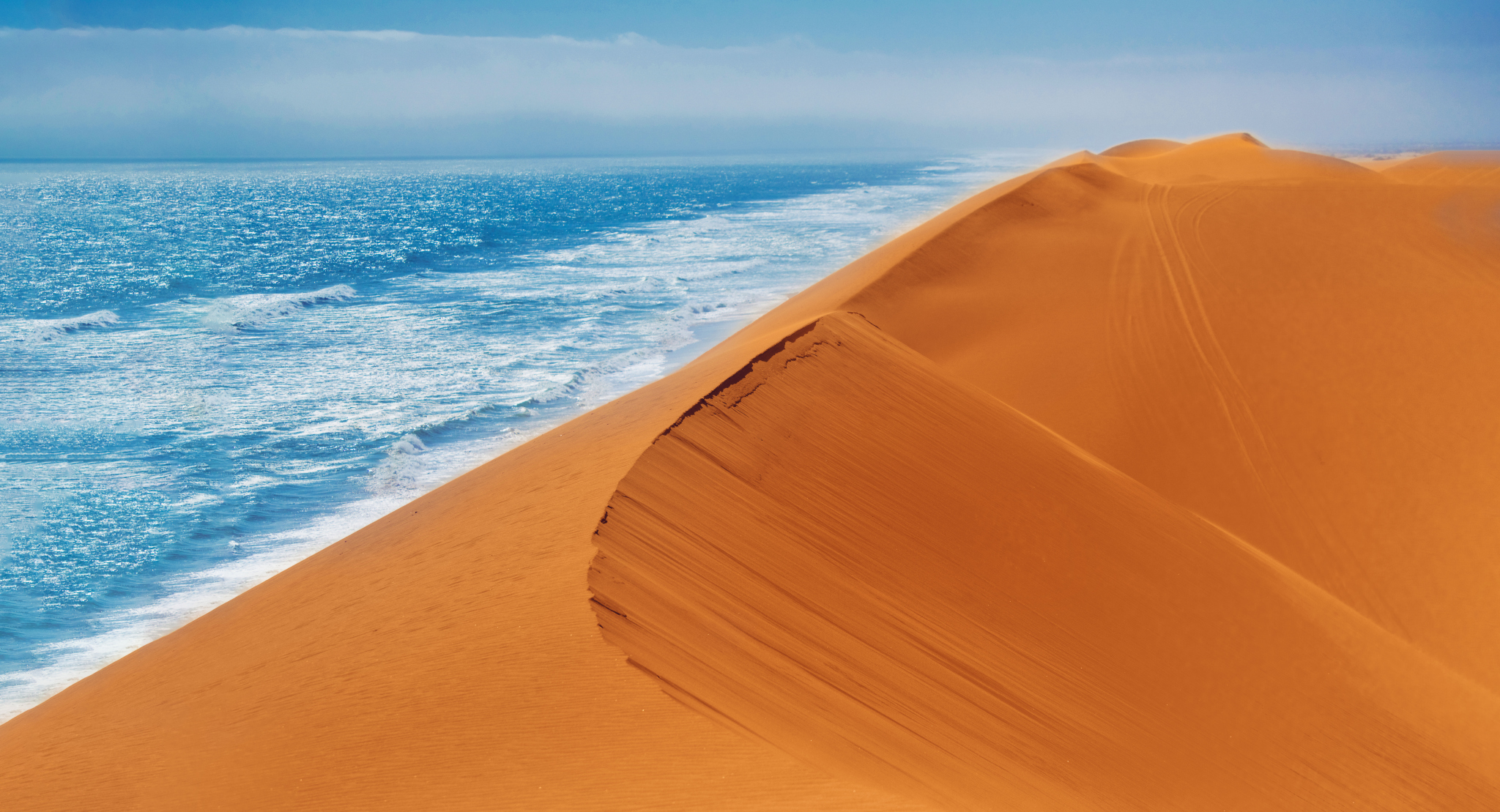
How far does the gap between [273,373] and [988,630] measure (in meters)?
17.3

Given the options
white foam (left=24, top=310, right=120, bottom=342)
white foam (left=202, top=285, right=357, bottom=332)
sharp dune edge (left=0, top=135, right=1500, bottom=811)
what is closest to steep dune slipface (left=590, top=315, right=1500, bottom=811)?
sharp dune edge (left=0, top=135, right=1500, bottom=811)

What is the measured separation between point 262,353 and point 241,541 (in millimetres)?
11290

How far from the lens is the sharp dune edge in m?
5.10

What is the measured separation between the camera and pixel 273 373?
1903cm

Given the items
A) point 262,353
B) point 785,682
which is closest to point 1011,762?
point 785,682

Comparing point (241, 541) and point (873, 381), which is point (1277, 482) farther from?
point (241, 541)

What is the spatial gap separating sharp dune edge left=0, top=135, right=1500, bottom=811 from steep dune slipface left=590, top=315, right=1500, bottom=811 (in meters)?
0.03

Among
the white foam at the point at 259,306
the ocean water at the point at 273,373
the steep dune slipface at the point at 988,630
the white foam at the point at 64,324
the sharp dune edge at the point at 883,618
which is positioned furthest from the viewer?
the white foam at the point at 259,306

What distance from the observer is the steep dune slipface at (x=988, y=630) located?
18.0 ft

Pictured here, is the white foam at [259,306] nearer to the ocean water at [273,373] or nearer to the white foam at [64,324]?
the ocean water at [273,373]

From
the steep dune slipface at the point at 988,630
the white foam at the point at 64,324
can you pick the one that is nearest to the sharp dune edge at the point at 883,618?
the steep dune slipface at the point at 988,630

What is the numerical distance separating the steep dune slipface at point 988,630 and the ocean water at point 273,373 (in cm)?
634

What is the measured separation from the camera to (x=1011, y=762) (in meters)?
5.44

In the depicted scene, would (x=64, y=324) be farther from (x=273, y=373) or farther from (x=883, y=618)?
(x=883, y=618)
